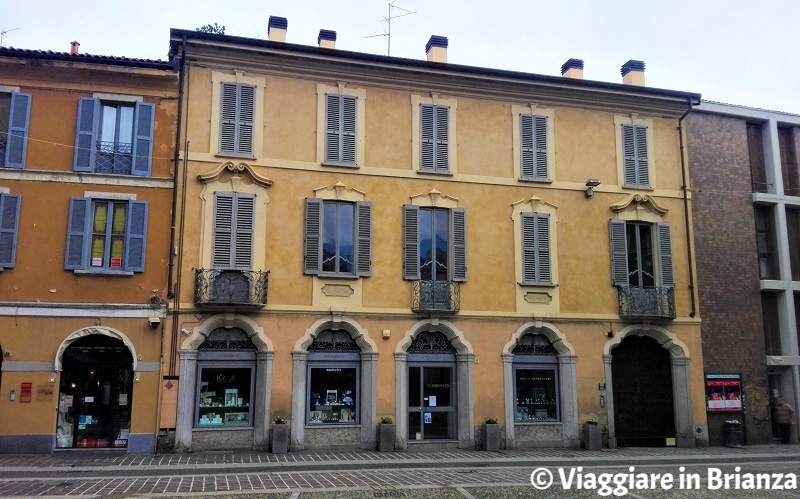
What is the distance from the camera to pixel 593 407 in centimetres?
2020

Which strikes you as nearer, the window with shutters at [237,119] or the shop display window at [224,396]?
the shop display window at [224,396]

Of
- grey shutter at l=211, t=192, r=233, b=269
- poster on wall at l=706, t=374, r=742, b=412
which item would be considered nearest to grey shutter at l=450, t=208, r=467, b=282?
grey shutter at l=211, t=192, r=233, b=269

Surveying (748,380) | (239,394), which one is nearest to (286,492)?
(239,394)

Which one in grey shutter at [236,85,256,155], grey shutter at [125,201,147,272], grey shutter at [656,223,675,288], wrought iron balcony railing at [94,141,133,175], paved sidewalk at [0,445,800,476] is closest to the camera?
paved sidewalk at [0,445,800,476]

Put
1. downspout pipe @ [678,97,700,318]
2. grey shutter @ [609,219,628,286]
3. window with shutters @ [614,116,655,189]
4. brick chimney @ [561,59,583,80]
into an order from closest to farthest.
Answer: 1. grey shutter @ [609,219,628,286]
2. downspout pipe @ [678,97,700,318]
3. window with shutters @ [614,116,655,189]
4. brick chimney @ [561,59,583,80]

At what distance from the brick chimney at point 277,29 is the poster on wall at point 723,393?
1608 cm

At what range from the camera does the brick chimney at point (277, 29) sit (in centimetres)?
2003

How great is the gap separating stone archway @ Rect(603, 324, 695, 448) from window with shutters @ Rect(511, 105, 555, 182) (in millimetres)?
5166

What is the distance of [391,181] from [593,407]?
339 inches

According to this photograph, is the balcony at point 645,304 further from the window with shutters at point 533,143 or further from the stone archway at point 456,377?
the stone archway at point 456,377

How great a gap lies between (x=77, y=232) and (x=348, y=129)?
749 cm

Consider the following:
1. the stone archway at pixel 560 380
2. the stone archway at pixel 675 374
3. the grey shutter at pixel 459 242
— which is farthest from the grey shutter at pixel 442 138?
the stone archway at pixel 675 374

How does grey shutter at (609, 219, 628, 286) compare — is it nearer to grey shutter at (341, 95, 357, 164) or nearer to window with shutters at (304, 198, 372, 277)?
window with shutters at (304, 198, 372, 277)

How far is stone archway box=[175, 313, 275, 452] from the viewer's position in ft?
57.0
